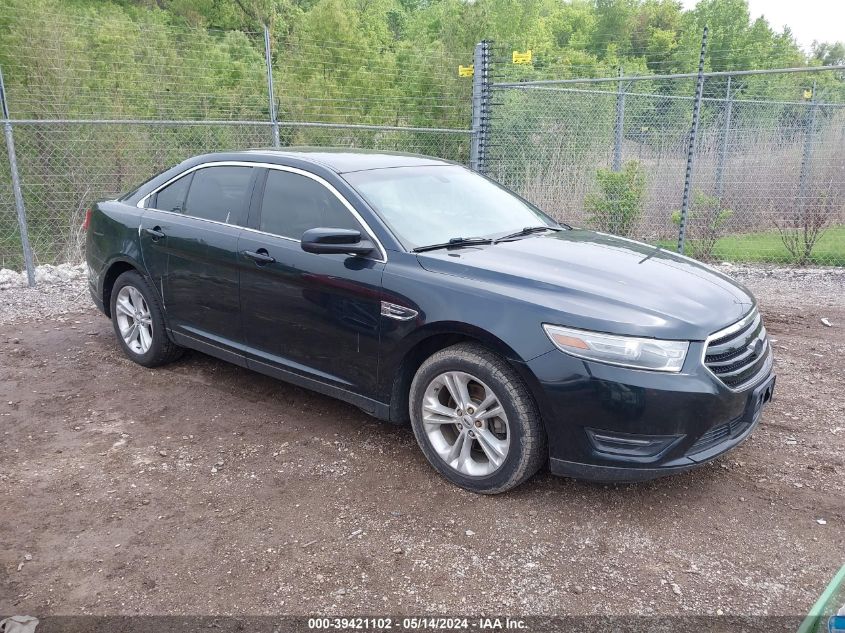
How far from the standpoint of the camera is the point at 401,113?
14289 millimetres

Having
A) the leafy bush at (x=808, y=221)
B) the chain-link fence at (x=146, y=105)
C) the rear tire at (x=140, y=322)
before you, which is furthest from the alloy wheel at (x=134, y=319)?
the leafy bush at (x=808, y=221)

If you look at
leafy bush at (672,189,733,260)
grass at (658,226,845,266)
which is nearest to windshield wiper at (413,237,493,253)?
grass at (658,226,845,266)

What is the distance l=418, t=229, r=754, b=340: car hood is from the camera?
3.12m

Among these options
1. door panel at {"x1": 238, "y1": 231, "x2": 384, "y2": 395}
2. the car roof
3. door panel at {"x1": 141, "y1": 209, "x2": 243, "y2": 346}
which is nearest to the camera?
door panel at {"x1": 238, "y1": 231, "x2": 384, "y2": 395}

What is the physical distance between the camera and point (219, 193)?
464 centimetres

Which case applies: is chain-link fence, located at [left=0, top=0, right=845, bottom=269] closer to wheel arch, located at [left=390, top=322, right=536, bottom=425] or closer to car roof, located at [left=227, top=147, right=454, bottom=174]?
car roof, located at [left=227, top=147, right=454, bottom=174]

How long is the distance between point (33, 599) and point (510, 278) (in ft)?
8.11

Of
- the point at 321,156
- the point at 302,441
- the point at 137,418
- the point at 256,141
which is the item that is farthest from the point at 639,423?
the point at 256,141

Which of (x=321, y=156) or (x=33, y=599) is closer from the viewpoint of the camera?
(x=33, y=599)

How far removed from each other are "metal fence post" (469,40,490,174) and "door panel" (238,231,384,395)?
501cm

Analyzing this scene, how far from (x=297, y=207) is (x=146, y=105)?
10117 mm

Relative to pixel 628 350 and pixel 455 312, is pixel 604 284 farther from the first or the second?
pixel 455 312

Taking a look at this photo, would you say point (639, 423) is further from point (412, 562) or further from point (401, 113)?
point (401, 113)

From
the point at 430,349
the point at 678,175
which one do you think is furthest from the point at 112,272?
the point at 678,175
